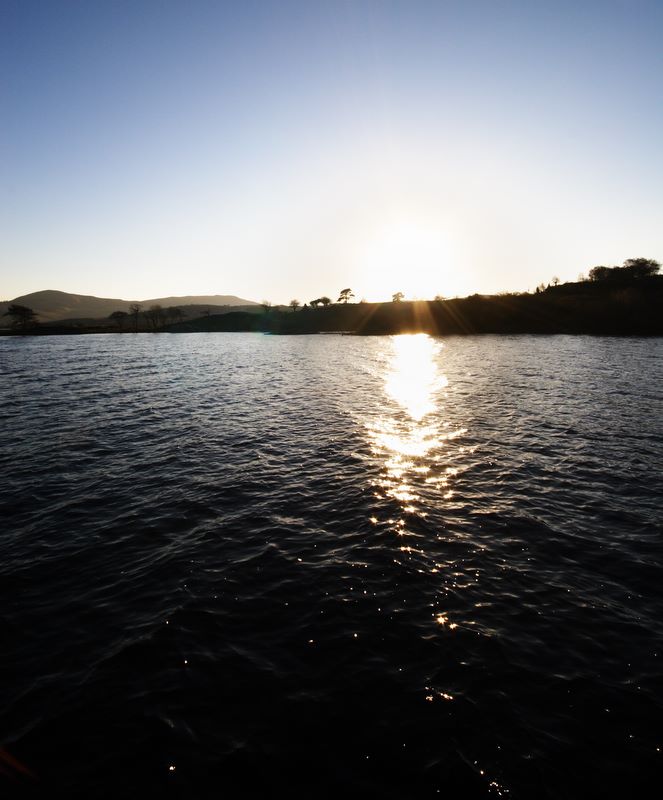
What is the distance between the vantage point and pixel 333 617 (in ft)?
47.5

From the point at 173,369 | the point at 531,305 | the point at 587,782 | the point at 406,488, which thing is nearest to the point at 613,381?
the point at 406,488

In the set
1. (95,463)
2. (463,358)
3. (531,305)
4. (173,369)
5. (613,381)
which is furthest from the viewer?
(531,305)

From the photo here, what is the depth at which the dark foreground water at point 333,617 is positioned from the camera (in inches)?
384

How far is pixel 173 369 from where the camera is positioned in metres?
85.5

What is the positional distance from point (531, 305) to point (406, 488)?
192282 millimetres

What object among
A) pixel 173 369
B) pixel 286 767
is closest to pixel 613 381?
pixel 286 767

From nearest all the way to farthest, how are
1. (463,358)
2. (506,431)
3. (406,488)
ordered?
(406,488)
(506,431)
(463,358)

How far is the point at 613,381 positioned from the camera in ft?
190

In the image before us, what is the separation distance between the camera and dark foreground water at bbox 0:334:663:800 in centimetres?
976

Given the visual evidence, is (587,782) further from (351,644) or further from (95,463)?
(95,463)

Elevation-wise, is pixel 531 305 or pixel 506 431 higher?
pixel 531 305

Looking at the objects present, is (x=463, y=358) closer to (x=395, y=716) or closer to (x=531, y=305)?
(x=395, y=716)

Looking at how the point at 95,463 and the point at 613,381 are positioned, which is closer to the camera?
the point at 95,463

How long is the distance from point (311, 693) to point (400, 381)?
58540 mm
